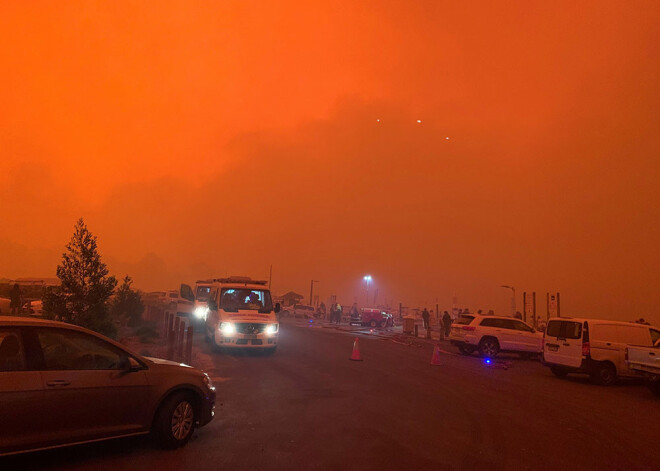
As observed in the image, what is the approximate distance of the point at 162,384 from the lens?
573 centimetres

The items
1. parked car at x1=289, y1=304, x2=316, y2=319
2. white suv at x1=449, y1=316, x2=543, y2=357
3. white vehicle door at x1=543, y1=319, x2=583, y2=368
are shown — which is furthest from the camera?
parked car at x1=289, y1=304, x2=316, y2=319

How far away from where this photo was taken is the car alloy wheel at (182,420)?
579 centimetres

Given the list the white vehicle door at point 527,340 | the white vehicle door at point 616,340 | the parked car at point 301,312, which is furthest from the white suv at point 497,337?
the parked car at point 301,312

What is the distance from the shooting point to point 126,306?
29469 millimetres

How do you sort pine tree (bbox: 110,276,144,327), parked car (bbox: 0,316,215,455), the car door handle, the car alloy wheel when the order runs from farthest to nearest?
pine tree (bbox: 110,276,144,327)
the car alloy wheel
the car door handle
parked car (bbox: 0,316,215,455)

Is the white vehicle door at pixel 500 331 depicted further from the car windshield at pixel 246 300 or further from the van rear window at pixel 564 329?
the car windshield at pixel 246 300

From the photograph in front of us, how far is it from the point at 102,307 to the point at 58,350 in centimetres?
1016

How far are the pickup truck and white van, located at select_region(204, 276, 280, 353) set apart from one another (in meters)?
10.8

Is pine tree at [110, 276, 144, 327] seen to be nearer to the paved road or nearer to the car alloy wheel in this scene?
the paved road

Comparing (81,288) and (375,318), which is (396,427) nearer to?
(81,288)

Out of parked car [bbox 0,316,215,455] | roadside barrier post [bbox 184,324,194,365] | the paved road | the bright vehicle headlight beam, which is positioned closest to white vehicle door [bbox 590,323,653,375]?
the paved road

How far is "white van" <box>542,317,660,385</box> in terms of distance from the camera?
1331 centimetres

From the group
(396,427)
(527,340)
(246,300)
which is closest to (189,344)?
(246,300)

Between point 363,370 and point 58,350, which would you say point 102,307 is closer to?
point 363,370
